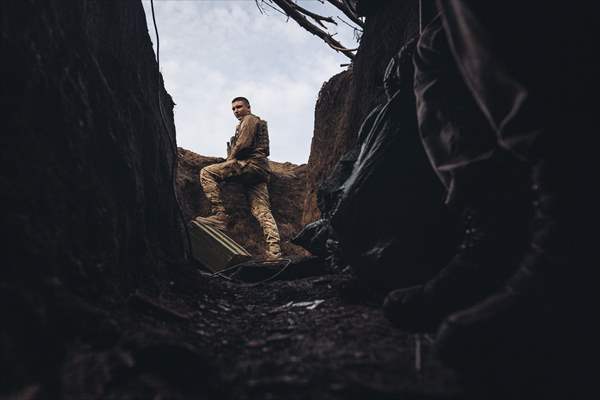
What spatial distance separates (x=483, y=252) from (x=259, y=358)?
1.92ft

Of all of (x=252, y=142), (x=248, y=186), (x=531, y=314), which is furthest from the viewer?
(x=248, y=186)

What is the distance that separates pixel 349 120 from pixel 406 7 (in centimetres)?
85

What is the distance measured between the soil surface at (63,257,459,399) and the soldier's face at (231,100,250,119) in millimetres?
3689

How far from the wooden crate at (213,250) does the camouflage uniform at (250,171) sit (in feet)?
4.34

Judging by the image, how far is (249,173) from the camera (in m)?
4.34

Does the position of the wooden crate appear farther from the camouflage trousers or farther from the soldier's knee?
the soldier's knee

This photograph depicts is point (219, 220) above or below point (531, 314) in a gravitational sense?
above

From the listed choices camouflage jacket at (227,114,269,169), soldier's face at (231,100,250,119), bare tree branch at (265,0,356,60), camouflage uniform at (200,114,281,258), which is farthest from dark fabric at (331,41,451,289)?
soldier's face at (231,100,250,119)

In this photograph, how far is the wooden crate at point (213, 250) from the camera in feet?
8.97

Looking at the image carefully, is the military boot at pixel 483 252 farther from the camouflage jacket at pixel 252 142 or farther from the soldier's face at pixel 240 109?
the soldier's face at pixel 240 109

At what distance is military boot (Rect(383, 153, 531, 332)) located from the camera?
2.81 feet

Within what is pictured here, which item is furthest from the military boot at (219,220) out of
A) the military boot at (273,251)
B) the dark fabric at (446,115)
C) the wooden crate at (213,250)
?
the dark fabric at (446,115)

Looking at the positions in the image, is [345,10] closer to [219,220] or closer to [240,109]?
[240,109]

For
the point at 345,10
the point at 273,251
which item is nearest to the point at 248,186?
the point at 273,251
